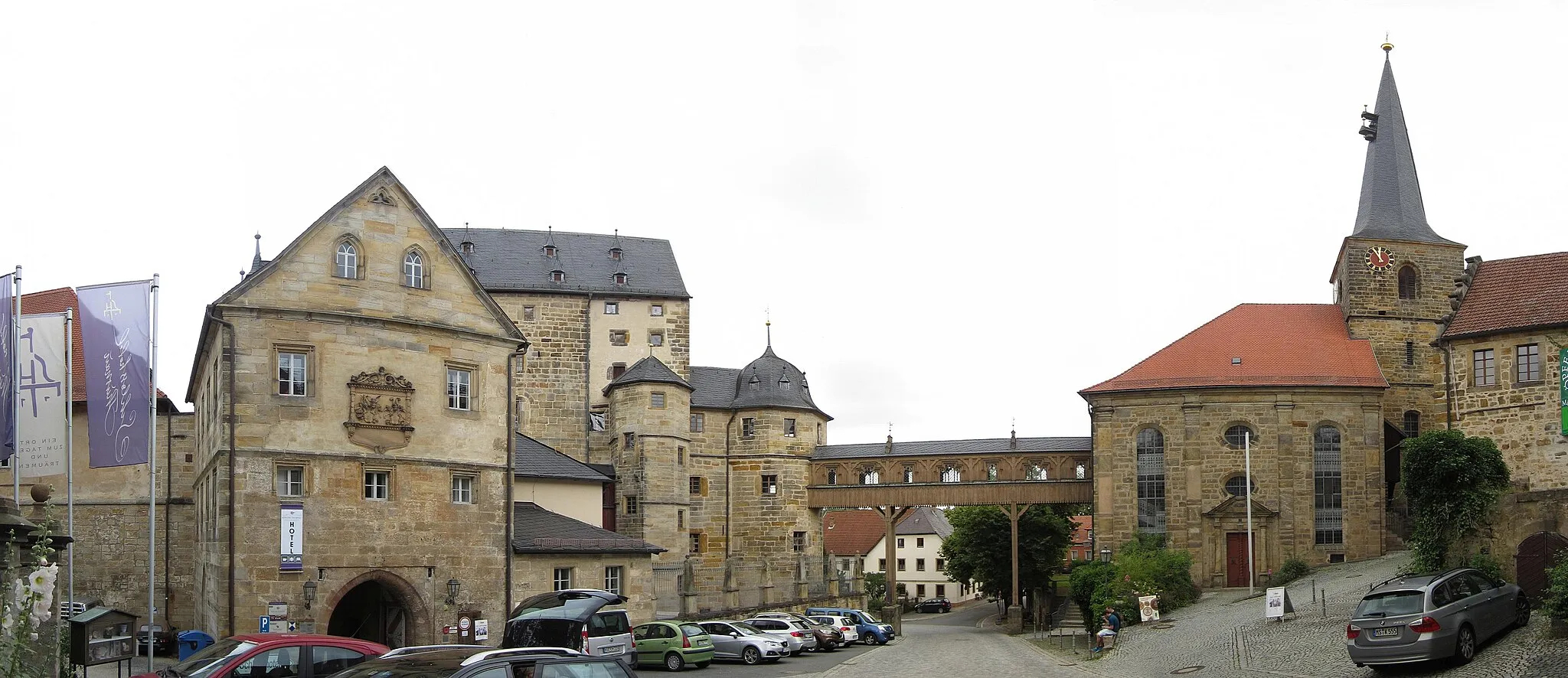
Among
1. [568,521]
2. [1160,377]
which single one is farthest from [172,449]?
[1160,377]

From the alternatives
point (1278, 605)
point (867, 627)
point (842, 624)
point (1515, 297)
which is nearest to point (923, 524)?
point (867, 627)

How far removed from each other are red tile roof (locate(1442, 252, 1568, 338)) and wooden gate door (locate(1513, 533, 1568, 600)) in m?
12.1

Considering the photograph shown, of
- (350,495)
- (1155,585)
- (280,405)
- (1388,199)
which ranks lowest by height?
(1155,585)

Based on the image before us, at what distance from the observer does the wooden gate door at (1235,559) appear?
47.9 meters

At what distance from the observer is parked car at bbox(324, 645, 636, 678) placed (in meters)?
14.2

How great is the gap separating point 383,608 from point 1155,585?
2317cm

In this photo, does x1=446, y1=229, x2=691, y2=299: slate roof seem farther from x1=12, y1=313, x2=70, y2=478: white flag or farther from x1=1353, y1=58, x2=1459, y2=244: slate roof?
x1=12, y1=313, x2=70, y2=478: white flag

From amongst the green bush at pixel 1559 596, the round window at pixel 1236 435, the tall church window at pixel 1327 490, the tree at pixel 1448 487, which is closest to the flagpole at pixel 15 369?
the green bush at pixel 1559 596

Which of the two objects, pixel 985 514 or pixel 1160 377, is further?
pixel 985 514

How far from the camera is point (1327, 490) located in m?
48.4

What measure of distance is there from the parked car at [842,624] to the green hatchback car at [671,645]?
36.4 feet

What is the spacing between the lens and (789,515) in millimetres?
57781

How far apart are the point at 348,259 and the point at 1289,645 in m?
21.0

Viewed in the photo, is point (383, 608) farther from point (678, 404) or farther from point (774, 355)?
point (774, 355)
